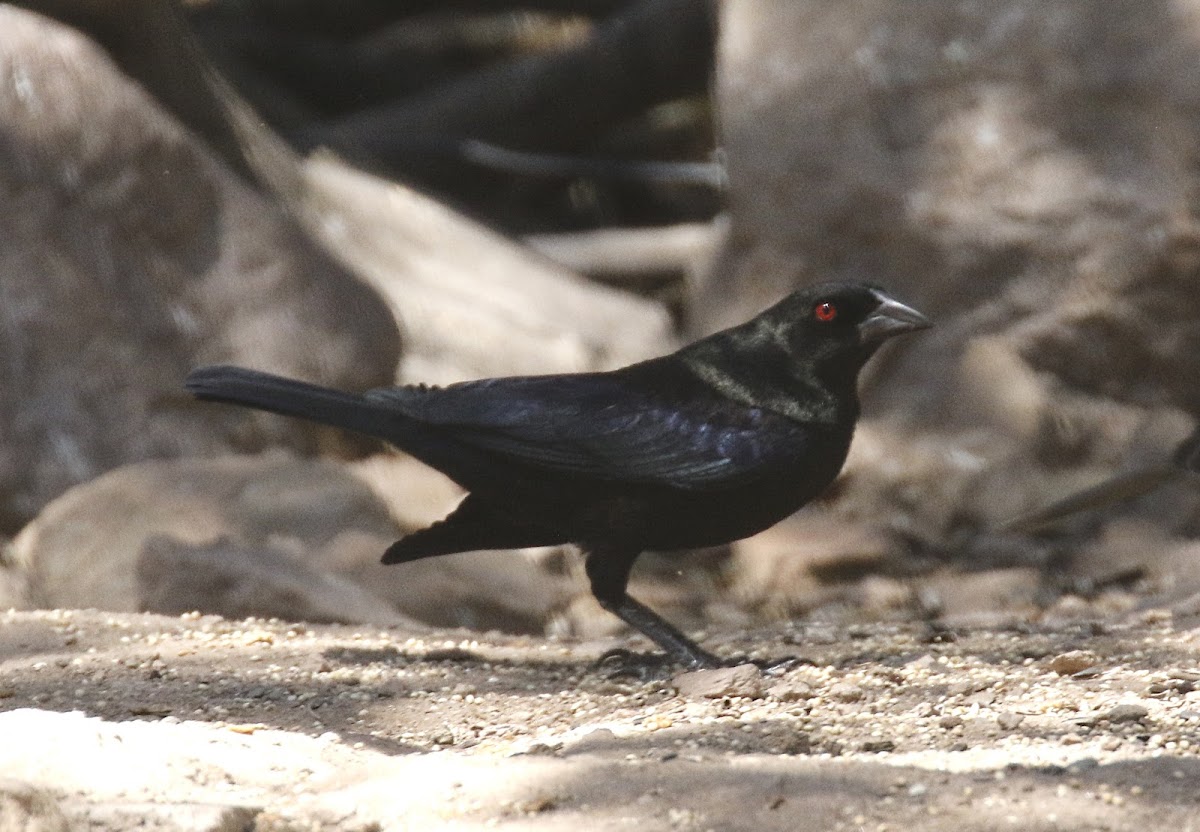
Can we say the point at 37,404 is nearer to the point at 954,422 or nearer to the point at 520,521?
the point at 520,521

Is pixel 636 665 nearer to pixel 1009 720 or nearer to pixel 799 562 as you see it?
pixel 1009 720

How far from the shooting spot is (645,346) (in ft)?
26.9

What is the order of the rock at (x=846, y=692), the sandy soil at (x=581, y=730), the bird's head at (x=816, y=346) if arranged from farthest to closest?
1. the bird's head at (x=816, y=346)
2. the rock at (x=846, y=692)
3. the sandy soil at (x=581, y=730)

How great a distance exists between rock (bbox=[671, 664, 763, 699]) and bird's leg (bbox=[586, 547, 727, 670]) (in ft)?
1.22

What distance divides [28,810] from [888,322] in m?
2.87

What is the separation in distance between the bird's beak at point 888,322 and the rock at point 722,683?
3.47 ft

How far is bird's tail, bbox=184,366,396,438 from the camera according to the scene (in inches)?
177

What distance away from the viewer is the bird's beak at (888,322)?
4.79 metres

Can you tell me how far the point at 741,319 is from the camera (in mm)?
7457

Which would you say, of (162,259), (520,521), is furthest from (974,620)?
(162,259)

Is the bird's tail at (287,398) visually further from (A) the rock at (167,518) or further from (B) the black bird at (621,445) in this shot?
(A) the rock at (167,518)

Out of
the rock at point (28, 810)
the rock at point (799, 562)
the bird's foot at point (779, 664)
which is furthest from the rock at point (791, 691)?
the rock at point (799, 562)

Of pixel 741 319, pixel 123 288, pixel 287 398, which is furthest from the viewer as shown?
pixel 741 319

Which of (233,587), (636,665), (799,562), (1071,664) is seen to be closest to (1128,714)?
(1071,664)
